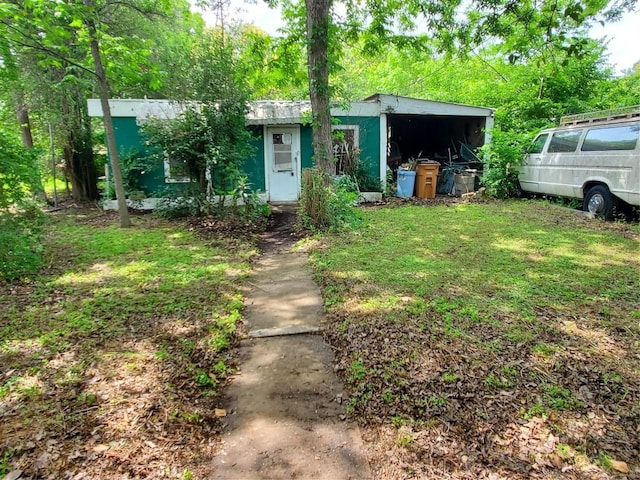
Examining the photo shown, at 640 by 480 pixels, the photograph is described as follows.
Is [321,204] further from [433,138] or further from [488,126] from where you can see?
[433,138]

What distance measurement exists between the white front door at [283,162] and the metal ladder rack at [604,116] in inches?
255

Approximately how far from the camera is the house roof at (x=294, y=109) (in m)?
9.57

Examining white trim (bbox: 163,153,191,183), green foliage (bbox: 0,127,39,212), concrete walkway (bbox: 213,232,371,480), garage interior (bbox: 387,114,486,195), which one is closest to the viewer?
concrete walkway (bbox: 213,232,371,480)

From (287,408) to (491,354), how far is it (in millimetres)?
1556

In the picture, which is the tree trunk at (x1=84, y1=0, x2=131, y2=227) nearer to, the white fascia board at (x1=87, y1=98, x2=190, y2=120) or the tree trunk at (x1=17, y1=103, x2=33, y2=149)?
the white fascia board at (x1=87, y1=98, x2=190, y2=120)

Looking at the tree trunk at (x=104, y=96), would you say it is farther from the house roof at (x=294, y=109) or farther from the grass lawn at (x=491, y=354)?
the grass lawn at (x=491, y=354)

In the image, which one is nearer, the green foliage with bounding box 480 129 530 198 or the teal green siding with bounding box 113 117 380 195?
the teal green siding with bounding box 113 117 380 195

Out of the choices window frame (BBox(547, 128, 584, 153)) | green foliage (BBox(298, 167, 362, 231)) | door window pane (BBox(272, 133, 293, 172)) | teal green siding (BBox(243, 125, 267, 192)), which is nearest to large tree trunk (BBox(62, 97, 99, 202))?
teal green siding (BBox(243, 125, 267, 192))

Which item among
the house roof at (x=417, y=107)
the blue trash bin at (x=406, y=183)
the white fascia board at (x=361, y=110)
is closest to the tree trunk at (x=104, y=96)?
the white fascia board at (x=361, y=110)

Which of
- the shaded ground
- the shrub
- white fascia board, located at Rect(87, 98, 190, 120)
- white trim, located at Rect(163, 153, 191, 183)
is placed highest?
white fascia board, located at Rect(87, 98, 190, 120)

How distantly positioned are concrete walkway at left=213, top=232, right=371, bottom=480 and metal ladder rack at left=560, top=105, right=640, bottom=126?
710 cm

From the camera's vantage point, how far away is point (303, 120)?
9.84 meters

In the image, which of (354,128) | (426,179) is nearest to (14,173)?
(354,128)

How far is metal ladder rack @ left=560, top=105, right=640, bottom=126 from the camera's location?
722 centimetres
